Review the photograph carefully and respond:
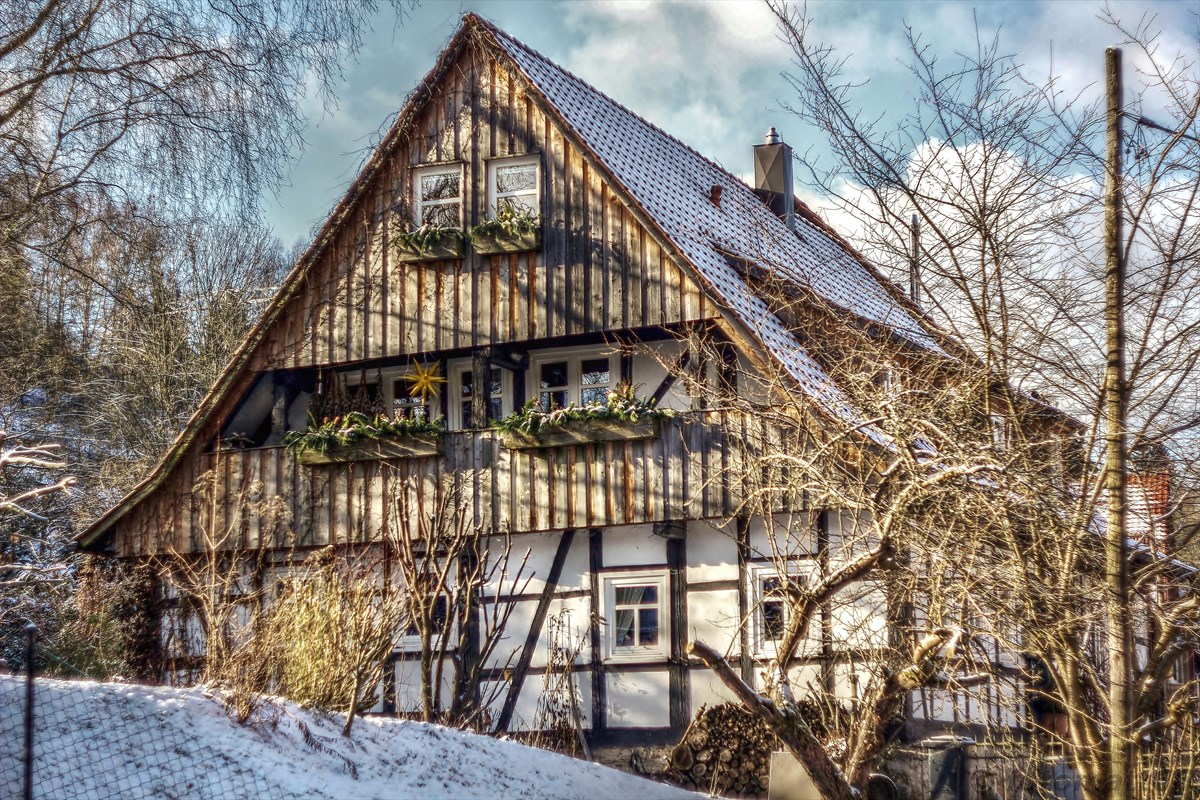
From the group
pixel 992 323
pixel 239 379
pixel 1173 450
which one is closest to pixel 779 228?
pixel 992 323

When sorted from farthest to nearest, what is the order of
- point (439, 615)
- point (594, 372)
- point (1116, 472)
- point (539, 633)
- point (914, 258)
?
point (594, 372) < point (439, 615) < point (539, 633) < point (914, 258) < point (1116, 472)

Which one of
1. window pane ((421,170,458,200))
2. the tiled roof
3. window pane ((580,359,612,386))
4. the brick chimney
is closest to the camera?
the tiled roof

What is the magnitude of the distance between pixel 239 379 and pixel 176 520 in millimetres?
1861

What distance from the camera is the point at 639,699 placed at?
14883 millimetres

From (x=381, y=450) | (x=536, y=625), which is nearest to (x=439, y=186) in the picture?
(x=381, y=450)

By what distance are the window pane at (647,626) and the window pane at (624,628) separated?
3.2 inches

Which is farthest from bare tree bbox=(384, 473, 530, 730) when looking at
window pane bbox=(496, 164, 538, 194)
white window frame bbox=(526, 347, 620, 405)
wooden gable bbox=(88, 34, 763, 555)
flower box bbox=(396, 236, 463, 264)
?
window pane bbox=(496, 164, 538, 194)

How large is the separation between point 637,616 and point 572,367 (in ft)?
9.98

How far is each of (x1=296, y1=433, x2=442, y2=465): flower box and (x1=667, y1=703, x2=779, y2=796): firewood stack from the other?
4.24 metres

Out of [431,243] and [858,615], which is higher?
[431,243]

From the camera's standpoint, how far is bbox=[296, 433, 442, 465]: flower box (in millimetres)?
15695

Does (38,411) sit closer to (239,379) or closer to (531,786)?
(239,379)

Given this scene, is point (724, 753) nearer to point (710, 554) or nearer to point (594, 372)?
point (710, 554)

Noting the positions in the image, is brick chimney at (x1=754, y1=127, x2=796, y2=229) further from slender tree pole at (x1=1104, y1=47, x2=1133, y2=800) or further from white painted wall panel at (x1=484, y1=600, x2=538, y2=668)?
slender tree pole at (x1=1104, y1=47, x2=1133, y2=800)
